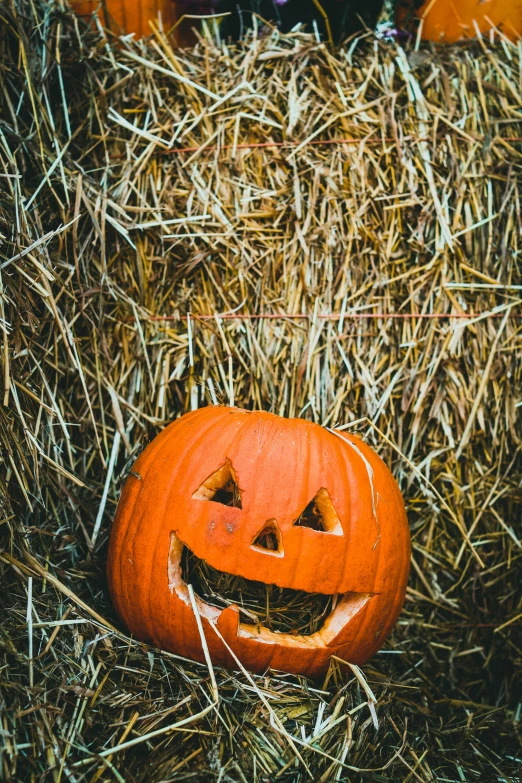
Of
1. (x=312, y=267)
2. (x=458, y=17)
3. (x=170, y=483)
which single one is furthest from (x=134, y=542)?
(x=458, y=17)

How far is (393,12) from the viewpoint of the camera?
226 cm

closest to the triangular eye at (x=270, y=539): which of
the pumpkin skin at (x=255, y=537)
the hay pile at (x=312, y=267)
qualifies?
the pumpkin skin at (x=255, y=537)

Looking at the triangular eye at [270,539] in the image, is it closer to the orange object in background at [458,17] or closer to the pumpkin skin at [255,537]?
the pumpkin skin at [255,537]

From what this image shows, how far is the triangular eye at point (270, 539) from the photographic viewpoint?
1.50m

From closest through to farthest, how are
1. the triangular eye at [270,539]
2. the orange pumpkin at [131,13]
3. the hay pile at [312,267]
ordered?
the triangular eye at [270,539] < the hay pile at [312,267] < the orange pumpkin at [131,13]

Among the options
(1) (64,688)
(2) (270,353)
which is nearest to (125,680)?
(1) (64,688)

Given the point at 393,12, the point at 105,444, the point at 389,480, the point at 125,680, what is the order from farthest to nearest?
the point at 393,12 < the point at 105,444 < the point at 389,480 < the point at 125,680

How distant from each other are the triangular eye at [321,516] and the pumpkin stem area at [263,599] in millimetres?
177

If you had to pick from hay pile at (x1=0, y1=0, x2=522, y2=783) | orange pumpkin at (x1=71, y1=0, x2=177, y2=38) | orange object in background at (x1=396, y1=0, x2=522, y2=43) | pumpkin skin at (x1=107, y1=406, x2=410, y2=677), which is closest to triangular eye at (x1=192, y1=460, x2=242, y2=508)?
pumpkin skin at (x1=107, y1=406, x2=410, y2=677)

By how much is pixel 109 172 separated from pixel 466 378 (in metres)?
1.42

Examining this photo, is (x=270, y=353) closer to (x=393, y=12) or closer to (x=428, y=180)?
(x=428, y=180)

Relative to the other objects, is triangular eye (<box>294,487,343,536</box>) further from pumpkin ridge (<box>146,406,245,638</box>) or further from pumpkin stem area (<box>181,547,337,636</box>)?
pumpkin ridge (<box>146,406,245,638</box>)

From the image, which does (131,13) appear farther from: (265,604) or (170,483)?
(265,604)

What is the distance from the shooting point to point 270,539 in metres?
1.58
